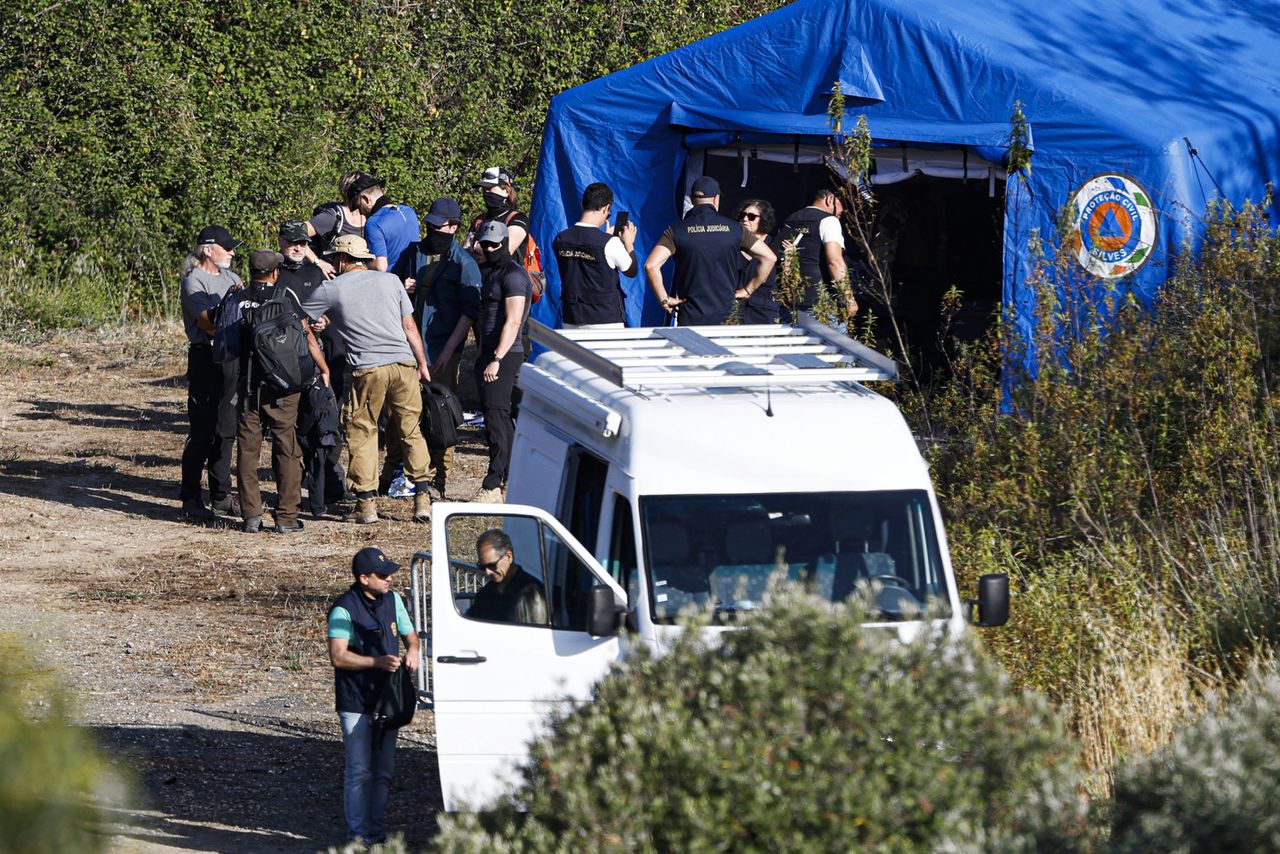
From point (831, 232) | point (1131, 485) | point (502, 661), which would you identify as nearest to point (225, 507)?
point (831, 232)

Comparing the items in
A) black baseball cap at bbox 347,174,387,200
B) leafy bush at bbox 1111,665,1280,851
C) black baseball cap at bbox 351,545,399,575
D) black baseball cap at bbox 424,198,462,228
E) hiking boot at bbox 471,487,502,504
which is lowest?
hiking boot at bbox 471,487,502,504

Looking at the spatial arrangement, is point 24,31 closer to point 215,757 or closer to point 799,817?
point 215,757

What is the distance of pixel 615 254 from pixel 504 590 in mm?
5760

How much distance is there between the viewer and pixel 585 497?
6.48m

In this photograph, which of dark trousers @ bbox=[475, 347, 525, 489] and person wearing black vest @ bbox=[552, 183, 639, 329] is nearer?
dark trousers @ bbox=[475, 347, 525, 489]

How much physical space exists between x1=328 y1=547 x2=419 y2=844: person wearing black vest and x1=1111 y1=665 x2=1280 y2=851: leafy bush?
320cm

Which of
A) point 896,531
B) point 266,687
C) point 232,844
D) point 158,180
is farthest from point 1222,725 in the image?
point 158,180

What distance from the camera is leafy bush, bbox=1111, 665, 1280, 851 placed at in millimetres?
3424

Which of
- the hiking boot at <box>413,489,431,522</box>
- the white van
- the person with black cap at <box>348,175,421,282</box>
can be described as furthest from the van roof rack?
the person with black cap at <box>348,175,421,282</box>

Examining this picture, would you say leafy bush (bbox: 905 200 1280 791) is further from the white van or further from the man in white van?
the man in white van

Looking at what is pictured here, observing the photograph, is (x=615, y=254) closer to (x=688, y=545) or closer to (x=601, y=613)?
(x=688, y=545)

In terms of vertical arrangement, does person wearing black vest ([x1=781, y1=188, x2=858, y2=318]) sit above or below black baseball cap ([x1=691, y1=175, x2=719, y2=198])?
below

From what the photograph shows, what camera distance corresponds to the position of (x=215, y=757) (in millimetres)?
7277

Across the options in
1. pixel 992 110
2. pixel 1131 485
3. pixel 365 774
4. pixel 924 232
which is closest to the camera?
pixel 365 774
